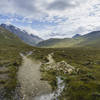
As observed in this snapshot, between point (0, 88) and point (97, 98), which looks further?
point (0, 88)

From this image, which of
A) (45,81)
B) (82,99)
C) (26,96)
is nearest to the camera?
(82,99)

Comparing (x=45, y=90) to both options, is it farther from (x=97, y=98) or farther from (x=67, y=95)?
(x=97, y=98)

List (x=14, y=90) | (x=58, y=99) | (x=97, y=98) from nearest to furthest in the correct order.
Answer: (x=97, y=98), (x=58, y=99), (x=14, y=90)

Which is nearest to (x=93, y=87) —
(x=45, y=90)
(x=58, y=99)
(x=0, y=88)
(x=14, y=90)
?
(x=58, y=99)

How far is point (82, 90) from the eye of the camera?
23.2 m

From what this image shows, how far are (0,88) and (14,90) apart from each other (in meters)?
3.56

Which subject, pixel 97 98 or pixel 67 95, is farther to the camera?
pixel 67 95

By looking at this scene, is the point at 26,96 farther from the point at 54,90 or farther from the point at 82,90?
the point at 82,90

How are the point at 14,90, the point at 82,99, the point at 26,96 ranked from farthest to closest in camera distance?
the point at 14,90 → the point at 26,96 → the point at 82,99

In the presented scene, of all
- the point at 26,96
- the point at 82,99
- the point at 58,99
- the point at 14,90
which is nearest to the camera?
the point at 82,99

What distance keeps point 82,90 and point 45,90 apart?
8779 millimetres

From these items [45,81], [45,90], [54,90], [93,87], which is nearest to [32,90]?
[45,90]

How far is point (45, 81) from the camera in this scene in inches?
1297

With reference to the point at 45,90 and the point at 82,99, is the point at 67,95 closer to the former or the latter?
the point at 82,99
